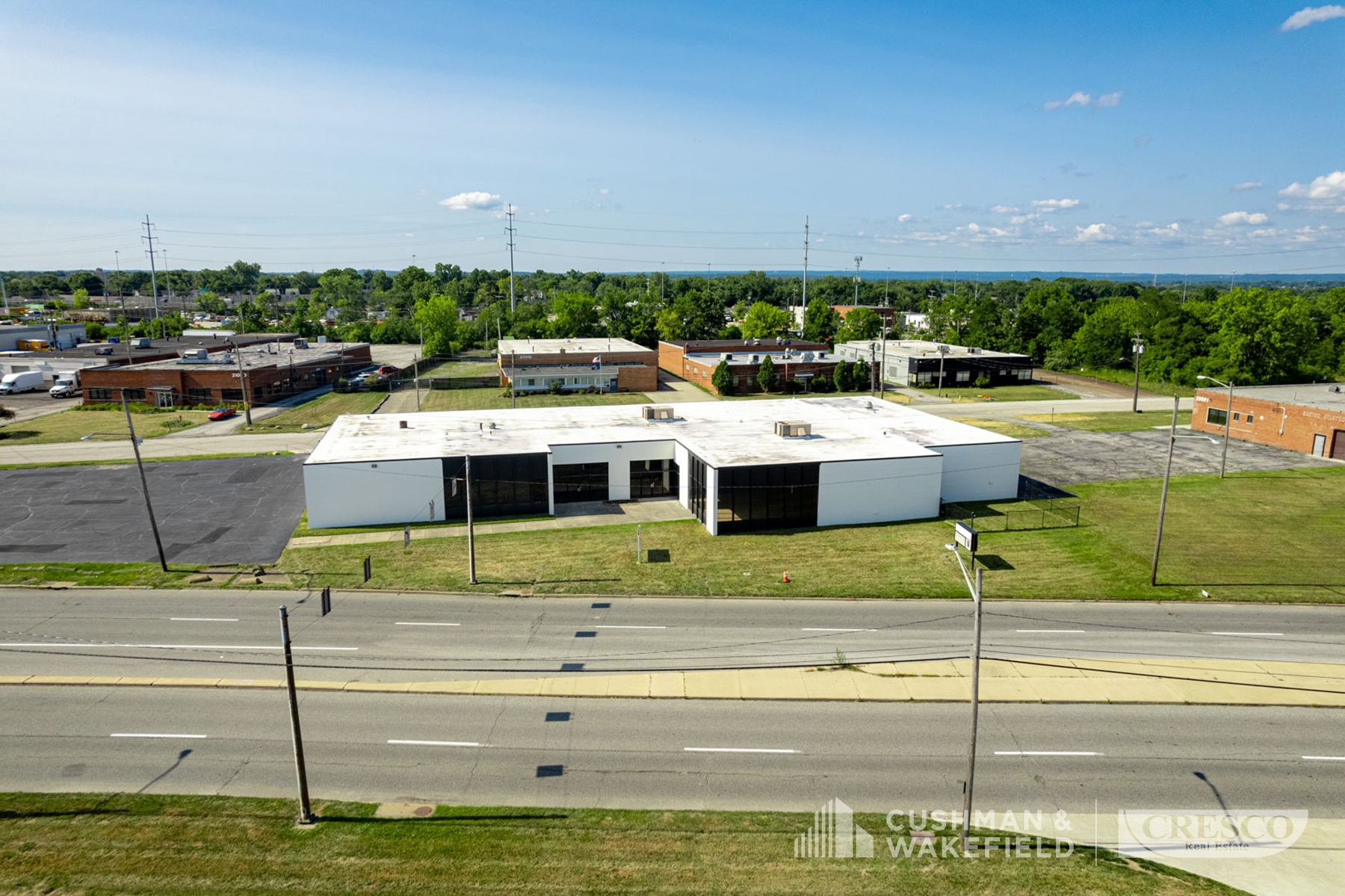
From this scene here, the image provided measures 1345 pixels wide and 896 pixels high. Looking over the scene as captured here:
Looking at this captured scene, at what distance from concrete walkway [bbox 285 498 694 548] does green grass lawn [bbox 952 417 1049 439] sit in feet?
127

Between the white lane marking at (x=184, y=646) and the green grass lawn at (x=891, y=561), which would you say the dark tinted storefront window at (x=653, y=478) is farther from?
the white lane marking at (x=184, y=646)

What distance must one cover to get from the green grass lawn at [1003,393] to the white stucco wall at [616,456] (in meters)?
55.3

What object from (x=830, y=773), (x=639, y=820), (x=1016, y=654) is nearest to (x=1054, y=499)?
(x=1016, y=654)

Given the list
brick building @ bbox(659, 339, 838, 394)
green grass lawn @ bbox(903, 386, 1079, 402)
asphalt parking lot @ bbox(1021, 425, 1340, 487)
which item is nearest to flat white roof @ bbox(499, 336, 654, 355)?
brick building @ bbox(659, 339, 838, 394)

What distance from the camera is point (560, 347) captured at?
11162 cm

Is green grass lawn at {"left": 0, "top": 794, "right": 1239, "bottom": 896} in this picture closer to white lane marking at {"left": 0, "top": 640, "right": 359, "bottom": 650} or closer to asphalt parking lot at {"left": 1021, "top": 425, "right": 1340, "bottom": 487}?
white lane marking at {"left": 0, "top": 640, "right": 359, "bottom": 650}

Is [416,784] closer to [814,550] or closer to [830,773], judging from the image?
[830,773]

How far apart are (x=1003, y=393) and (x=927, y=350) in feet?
44.8

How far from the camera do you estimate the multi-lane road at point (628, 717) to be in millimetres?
21984

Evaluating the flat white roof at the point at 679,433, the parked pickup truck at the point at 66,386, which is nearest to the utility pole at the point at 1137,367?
the flat white roof at the point at 679,433

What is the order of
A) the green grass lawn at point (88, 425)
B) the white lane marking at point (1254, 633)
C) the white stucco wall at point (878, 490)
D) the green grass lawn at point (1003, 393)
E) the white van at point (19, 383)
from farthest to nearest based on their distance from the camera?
1. the white van at point (19, 383)
2. the green grass lawn at point (1003, 393)
3. the green grass lawn at point (88, 425)
4. the white stucco wall at point (878, 490)
5. the white lane marking at point (1254, 633)

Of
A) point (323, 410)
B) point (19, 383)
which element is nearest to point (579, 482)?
point (323, 410)

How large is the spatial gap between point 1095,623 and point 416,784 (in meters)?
29.0

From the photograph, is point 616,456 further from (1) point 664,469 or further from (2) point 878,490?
(2) point 878,490
